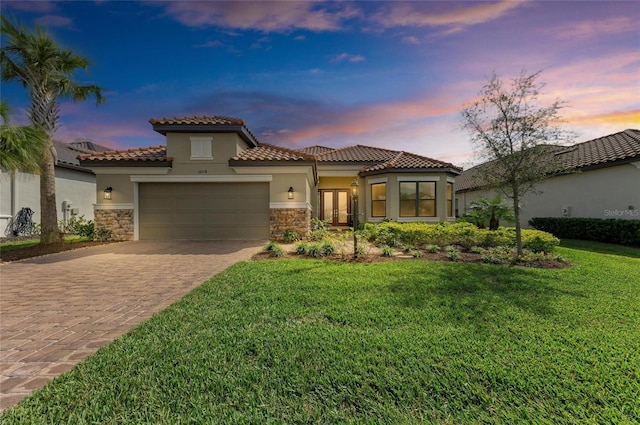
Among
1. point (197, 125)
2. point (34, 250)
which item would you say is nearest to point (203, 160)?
point (197, 125)

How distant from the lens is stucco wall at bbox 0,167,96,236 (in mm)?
13523

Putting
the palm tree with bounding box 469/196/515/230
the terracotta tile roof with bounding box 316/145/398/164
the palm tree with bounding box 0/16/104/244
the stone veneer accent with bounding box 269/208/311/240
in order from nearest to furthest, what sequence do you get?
1. the palm tree with bounding box 0/16/104/244
2. the stone veneer accent with bounding box 269/208/311/240
3. the palm tree with bounding box 469/196/515/230
4. the terracotta tile roof with bounding box 316/145/398/164

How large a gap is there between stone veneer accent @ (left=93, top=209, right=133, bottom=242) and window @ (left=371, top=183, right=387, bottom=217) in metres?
11.9

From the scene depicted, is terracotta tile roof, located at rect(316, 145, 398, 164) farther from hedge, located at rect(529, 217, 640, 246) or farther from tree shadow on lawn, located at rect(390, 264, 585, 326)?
tree shadow on lawn, located at rect(390, 264, 585, 326)

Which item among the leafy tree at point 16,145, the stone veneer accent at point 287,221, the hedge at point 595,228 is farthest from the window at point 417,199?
the leafy tree at point 16,145

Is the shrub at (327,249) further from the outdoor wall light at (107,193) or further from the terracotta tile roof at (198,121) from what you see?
the outdoor wall light at (107,193)

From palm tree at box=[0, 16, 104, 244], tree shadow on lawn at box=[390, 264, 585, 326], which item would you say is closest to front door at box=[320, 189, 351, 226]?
tree shadow on lawn at box=[390, 264, 585, 326]

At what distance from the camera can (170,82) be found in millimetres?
12836

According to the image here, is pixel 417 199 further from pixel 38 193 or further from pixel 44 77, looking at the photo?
pixel 38 193

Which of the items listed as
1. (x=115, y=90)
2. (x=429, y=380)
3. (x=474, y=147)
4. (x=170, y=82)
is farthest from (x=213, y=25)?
(x=429, y=380)

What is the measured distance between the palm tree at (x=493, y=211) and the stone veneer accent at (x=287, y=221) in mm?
8323

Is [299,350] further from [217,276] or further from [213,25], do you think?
[213,25]

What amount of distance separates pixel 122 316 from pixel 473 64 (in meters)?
10.8

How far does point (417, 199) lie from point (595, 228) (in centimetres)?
734
